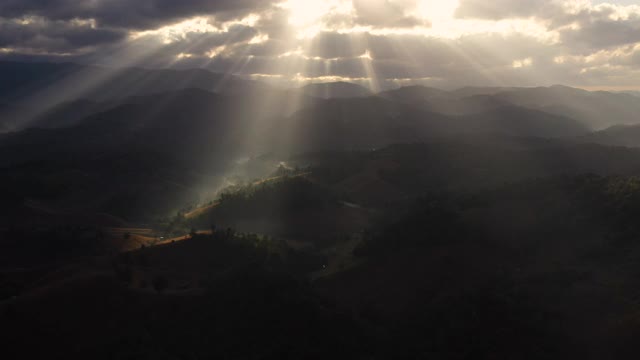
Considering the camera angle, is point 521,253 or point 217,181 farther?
point 217,181

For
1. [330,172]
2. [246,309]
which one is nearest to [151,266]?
[246,309]

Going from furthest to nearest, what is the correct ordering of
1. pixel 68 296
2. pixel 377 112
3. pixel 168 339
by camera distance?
pixel 377 112
pixel 68 296
pixel 168 339

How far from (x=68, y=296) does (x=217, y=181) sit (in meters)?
73.7

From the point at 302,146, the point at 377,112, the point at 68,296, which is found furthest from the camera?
the point at 377,112

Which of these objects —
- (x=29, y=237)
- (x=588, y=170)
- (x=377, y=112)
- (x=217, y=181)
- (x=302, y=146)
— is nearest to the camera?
(x=29, y=237)

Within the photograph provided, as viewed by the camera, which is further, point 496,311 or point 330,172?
point 330,172

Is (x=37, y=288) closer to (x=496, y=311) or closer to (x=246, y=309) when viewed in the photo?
(x=246, y=309)

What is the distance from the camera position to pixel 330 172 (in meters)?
74.4

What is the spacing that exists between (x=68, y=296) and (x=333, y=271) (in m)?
16.3

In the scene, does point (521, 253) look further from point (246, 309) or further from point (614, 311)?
point (246, 309)

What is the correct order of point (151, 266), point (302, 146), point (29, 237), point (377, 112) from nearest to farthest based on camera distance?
point (151, 266), point (29, 237), point (302, 146), point (377, 112)

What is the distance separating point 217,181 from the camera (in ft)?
324

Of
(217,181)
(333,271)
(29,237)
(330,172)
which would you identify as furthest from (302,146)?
(333,271)

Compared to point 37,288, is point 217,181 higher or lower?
lower
